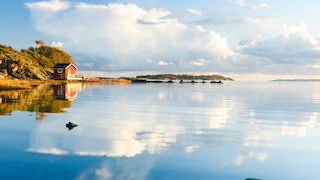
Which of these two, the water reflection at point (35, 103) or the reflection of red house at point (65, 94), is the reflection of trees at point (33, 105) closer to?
the water reflection at point (35, 103)

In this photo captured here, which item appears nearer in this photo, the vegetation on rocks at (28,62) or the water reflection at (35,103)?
the water reflection at (35,103)

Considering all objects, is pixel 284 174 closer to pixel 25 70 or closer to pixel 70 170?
pixel 70 170

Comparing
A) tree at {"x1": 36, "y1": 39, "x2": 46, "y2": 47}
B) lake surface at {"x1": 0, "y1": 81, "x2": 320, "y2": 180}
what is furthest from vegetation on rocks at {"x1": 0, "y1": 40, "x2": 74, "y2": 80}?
lake surface at {"x1": 0, "y1": 81, "x2": 320, "y2": 180}

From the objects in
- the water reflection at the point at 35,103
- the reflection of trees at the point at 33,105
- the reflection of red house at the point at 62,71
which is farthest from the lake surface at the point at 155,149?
the reflection of red house at the point at 62,71

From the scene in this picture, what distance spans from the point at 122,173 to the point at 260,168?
5927 millimetres

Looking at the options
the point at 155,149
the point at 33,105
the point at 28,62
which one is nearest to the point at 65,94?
the point at 33,105

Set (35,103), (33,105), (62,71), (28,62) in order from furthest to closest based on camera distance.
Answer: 1. (62,71)
2. (28,62)
3. (35,103)
4. (33,105)

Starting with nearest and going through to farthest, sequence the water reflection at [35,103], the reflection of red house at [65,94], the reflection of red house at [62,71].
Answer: the water reflection at [35,103], the reflection of red house at [65,94], the reflection of red house at [62,71]

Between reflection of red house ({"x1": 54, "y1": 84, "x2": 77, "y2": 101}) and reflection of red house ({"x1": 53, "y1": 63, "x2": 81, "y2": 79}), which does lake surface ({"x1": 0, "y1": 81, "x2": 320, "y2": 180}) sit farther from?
reflection of red house ({"x1": 53, "y1": 63, "x2": 81, "y2": 79})

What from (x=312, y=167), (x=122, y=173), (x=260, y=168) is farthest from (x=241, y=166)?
(x=122, y=173)

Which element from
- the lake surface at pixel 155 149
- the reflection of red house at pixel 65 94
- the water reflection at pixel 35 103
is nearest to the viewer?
the lake surface at pixel 155 149

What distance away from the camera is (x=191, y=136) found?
22.5 metres

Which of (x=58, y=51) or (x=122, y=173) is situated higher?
(x=58, y=51)

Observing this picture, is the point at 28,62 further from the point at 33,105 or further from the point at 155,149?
the point at 155,149
